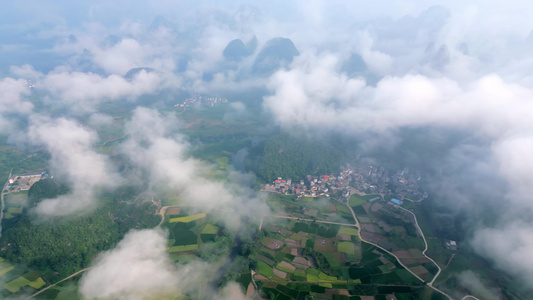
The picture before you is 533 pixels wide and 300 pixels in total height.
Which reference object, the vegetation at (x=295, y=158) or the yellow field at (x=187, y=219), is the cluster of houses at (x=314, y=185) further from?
the yellow field at (x=187, y=219)

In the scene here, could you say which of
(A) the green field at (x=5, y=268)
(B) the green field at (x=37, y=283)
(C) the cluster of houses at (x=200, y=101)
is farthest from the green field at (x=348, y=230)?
(C) the cluster of houses at (x=200, y=101)

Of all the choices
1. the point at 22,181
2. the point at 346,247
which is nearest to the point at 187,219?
the point at 346,247

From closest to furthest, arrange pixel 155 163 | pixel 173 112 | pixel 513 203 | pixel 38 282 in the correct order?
pixel 38 282 < pixel 513 203 < pixel 155 163 < pixel 173 112

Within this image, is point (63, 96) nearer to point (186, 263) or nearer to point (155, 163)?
point (155, 163)

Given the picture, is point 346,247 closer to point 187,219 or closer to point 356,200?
point 356,200

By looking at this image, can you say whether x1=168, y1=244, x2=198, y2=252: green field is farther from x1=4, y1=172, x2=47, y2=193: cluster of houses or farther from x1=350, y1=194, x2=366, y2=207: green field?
x1=4, y1=172, x2=47, y2=193: cluster of houses

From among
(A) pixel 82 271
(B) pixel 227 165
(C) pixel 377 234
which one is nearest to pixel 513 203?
(C) pixel 377 234
